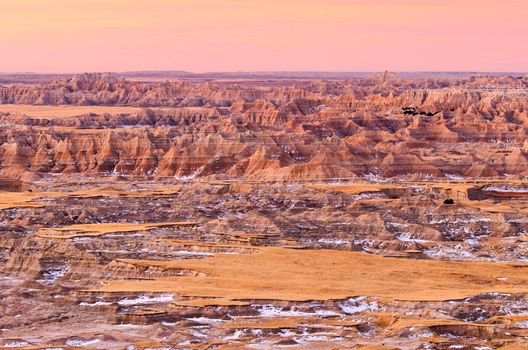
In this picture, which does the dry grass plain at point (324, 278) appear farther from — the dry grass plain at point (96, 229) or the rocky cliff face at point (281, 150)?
the rocky cliff face at point (281, 150)

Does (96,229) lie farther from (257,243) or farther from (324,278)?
(324,278)

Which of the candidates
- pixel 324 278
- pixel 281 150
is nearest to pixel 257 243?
pixel 324 278

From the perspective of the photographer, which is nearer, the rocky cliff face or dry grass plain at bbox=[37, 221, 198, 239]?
dry grass plain at bbox=[37, 221, 198, 239]

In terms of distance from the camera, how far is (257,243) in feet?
251

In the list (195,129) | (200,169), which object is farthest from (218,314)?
(195,129)

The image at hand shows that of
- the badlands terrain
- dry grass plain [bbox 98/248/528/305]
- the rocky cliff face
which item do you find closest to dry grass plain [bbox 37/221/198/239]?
the badlands terrain

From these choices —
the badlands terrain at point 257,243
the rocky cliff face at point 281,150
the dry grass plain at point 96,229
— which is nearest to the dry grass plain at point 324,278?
the badlands terrain at point 257,243

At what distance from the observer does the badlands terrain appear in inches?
2052

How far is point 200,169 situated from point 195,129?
1340 inches

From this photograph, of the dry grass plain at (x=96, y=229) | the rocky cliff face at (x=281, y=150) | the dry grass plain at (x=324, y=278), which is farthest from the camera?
the rocky cliff face at (x=281, y=150)

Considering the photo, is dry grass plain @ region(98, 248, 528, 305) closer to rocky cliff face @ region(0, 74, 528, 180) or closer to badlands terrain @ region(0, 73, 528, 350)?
badlands terrain @ region(0, 73, 528, 350)

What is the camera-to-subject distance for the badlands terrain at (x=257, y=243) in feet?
171

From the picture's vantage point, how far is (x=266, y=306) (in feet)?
182

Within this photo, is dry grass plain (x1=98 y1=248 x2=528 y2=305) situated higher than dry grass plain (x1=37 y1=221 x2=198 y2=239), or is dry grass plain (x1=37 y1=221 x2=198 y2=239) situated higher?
dry grass plain (x1=98 y1=248 x2=528 y2=305)
